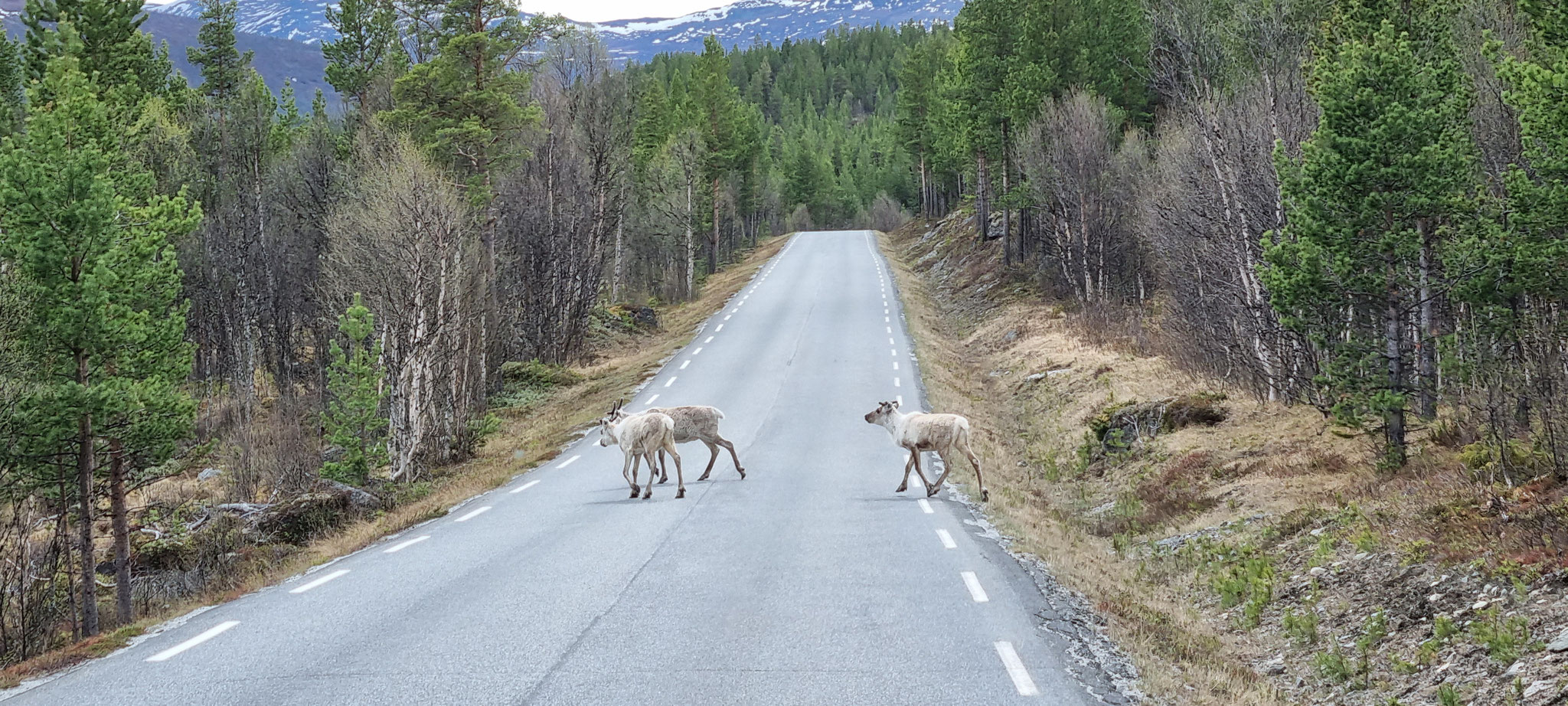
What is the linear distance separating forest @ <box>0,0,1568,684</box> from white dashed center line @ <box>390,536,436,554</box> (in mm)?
4446

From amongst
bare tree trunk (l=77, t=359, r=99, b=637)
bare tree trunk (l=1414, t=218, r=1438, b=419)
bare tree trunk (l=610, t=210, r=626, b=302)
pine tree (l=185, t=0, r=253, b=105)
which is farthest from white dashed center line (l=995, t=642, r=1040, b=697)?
pine tree (l=185, t=0, r=253, b=105)

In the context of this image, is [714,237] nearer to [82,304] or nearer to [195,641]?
[82,304]

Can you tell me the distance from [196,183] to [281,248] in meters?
4.28

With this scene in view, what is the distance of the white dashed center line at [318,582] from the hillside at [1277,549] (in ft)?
25.5

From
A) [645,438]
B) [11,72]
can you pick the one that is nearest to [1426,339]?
[645,438]

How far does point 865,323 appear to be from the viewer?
4081 centimetres

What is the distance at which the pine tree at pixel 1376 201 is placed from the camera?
12.2 meters

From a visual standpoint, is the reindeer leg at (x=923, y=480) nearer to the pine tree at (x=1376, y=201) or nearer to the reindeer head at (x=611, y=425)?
the reindeer head at (x=611, y=425)

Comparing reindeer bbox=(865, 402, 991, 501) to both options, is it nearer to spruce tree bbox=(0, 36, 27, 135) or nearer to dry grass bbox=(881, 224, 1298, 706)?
dry grass bbox=(881, 224, 1298, 706)

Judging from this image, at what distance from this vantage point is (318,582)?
10727 millimetres

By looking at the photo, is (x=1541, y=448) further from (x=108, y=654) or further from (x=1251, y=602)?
(x=108, y=654)

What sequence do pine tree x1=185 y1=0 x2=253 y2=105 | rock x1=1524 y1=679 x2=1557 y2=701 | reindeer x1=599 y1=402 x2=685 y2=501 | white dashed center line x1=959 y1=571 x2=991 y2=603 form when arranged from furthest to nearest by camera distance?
pine tree x1=185 y1=0 x2=253 y2=105, reindeer x1=599 y1=402 x2=685 y2=501, white dashed center line x1=959 y1=571 x2=991 y2=603, rock x1=1524 y1=679 x2=1557 y2=701

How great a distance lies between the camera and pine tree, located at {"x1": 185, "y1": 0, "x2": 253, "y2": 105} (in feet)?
172

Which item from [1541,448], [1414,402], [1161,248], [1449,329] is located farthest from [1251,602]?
[1161,248]
